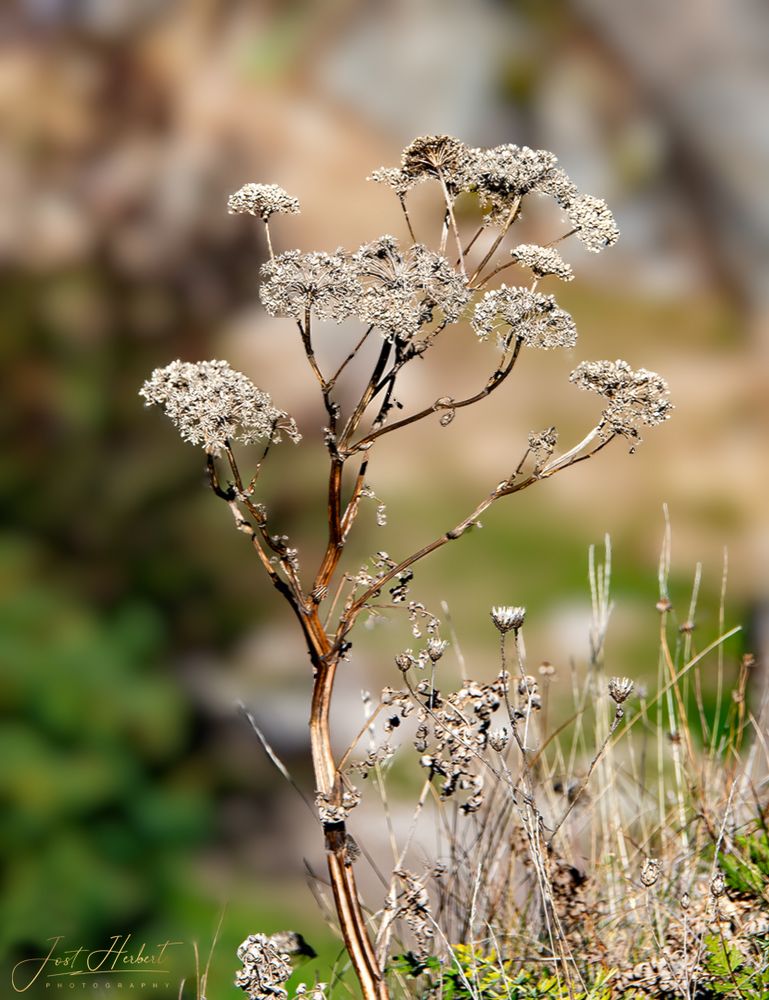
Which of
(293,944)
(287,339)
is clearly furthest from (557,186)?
(287,339)

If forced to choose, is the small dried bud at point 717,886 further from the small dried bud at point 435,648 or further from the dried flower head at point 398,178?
the dried flower head at point 398,178

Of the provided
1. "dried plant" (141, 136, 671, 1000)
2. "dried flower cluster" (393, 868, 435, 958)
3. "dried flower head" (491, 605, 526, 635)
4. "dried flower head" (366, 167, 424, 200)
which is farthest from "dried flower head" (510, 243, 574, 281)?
"dried flower cluster" (393, 868, 435, 958)

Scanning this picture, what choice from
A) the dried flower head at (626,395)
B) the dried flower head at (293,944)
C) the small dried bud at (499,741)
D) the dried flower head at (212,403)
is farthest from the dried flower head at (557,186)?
the dried flower head at (293,944)

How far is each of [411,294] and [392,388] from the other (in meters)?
0.07

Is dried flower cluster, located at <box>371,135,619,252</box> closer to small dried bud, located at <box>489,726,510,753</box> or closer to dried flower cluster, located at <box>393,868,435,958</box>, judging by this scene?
small dried bud, located at <box>489,726,510,753</box>

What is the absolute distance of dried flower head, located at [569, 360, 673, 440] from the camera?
2.13 ft

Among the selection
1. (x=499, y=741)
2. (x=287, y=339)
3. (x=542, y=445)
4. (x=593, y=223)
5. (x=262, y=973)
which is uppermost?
(x=287, y=339)

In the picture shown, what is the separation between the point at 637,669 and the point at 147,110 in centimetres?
183

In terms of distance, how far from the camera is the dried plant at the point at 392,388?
62 cm

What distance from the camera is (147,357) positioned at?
2.61 meters

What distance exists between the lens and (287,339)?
246cm

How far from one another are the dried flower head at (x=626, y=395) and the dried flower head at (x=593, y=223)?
0.25ft

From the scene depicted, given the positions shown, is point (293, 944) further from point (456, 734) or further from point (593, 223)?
point (593, 223)

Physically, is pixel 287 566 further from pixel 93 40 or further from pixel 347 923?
pixel 93 40
